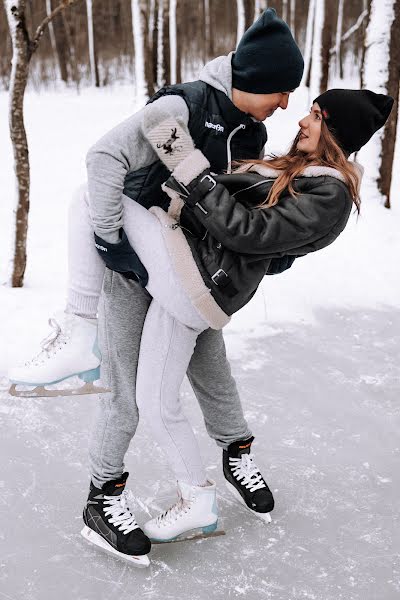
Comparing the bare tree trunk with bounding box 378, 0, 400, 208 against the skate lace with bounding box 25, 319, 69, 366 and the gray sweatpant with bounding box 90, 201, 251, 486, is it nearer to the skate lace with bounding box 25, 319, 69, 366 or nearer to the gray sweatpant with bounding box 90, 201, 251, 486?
the gray sweatpant with bounding box 90, 201, 251, 486

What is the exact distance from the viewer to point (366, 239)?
530 cm

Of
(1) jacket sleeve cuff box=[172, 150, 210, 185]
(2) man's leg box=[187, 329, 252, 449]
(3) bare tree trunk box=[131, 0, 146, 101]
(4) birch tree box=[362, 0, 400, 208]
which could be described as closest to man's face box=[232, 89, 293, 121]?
(1) jacket sleeve cuff box=[172, 150, 210, 185]

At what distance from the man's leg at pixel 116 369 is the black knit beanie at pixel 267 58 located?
2.12ft

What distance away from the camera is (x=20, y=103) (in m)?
3.93

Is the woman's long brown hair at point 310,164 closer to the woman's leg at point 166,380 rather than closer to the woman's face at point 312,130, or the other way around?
the woman's face at point 312,130

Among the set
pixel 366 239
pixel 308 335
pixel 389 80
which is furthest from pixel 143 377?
pixel 389 80

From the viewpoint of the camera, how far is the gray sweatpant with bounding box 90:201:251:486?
186cm

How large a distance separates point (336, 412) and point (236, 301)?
1.32 metres

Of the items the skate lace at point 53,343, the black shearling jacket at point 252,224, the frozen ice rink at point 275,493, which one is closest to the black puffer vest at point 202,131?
the black shearling jacket at point 252,224

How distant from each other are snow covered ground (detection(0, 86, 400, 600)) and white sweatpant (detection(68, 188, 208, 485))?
0.35 metres

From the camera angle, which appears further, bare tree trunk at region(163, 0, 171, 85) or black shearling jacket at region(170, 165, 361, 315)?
bare tree trunk at region(163, 0, 171, 85)

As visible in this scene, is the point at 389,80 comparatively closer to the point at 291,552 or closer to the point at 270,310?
the point at 270,310

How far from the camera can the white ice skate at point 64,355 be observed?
1.91 m

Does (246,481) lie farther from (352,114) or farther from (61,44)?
(61,44)
